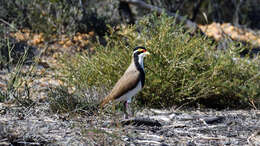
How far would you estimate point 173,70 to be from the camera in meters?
5.70

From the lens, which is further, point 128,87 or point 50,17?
point 50,17

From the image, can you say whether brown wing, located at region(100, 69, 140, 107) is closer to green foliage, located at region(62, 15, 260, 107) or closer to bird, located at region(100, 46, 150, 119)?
bird, located at region(100, 46, 150, 119)

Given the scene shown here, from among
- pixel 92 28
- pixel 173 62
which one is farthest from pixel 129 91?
pixel 92 28

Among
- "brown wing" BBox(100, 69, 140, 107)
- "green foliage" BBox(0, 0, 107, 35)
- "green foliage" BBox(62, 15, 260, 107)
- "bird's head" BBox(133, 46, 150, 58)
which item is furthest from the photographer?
"green foliage" BBox(0, 0, 107, 35)

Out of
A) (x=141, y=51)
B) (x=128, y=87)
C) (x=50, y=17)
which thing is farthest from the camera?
(x=50, y=17)

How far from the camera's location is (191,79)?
591cm

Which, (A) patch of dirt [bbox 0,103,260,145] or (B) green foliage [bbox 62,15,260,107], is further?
(B) green foliage [bbox 62,15,260,107]

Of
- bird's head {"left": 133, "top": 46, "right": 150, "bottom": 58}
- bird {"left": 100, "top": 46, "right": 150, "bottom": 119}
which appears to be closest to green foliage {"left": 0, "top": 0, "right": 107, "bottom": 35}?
bird's head {"left": 133, "top": 46, "right": 150, "bottom": 58}

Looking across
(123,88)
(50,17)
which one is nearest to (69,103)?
(123,88)

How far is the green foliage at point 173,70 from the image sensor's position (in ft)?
18.7

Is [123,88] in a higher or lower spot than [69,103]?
higher

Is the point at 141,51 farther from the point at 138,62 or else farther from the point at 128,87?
the point at 128,87

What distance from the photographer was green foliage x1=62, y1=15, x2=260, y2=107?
18.7 feet

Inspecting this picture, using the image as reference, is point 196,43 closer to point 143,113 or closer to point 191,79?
point 191,79
